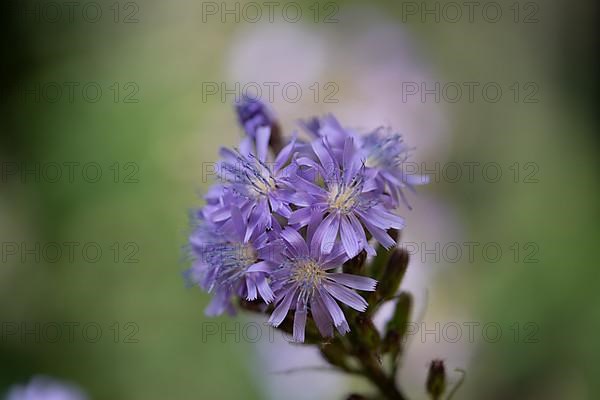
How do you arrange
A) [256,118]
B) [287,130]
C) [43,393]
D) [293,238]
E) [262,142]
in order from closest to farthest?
[293,238] → [262,142] → [256,118] → [43,393] → [287,130]

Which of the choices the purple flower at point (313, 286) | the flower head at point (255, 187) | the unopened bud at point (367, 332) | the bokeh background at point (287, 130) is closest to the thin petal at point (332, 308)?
the purple flower at point (313, 286)

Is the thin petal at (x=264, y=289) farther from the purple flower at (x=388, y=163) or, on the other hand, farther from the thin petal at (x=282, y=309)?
the purple flower at (x=388, y=163)

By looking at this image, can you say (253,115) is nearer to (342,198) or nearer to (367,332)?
(342,198)

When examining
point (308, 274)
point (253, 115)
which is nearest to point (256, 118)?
point (253, 115)

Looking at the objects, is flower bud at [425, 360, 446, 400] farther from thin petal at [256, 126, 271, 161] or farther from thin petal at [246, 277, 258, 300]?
thin petal at [256, 126, 271, 161]

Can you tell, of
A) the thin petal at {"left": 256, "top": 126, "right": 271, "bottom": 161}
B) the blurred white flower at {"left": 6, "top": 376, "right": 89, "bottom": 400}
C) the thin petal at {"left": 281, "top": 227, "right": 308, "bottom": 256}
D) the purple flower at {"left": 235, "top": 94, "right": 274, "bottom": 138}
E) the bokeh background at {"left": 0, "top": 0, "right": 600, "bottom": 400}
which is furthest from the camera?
the bokeh background at {"left": 0, "top": 0, "right": 600, "bottom": 400}

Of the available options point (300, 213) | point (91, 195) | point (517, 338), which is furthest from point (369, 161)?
point (91, 195)

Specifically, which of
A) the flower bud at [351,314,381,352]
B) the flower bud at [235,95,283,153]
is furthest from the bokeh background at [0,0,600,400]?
the flower bud at [235,95,283,153]
